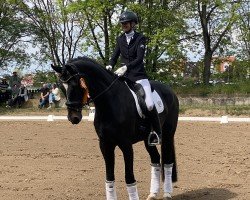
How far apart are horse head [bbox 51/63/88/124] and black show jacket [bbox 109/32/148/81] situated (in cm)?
95

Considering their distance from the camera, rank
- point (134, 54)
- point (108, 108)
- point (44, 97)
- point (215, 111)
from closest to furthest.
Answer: point (108, 108) < point (134, 54) < point (215, 111) < point (44, 97)

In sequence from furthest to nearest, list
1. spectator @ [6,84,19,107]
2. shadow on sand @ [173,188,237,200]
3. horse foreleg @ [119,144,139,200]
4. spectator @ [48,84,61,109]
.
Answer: spectator @ [6,84,19,107] < spectator @ [48,84,61,109] < shadow on sand @ [173,188,237,200] < horse foreleg @ [119,144,139,200]

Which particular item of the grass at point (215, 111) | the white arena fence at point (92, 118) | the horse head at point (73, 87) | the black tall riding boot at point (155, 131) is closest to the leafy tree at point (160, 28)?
the grass at point (215, 111)

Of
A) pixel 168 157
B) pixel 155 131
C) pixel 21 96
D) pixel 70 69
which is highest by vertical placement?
pixel 70 69

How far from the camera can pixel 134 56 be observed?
232 inches

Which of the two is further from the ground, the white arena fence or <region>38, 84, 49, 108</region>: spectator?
<region>38, 84, 49, 108</region>: spectator

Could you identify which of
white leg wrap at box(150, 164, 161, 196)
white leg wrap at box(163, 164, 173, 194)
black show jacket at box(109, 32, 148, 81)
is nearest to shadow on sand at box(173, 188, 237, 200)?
white leg wrap at box(163, 164, 173, 194)

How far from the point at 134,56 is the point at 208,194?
7.61ft

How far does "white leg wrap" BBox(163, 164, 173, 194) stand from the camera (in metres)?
6.33

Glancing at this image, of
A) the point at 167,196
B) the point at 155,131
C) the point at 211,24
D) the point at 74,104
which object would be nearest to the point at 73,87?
the point at 74,104

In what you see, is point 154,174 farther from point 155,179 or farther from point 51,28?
point 51,28

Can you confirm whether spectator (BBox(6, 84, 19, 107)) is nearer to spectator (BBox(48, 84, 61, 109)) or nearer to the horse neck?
spectator (BBox(48, 84, 61, 109))

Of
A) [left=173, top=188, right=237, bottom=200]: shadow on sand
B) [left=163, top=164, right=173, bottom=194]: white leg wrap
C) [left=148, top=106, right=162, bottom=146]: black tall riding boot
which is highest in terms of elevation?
[left=148, top=106, right=162, bottom=146]: black tall riding boot

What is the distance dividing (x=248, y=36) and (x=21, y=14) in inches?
680
